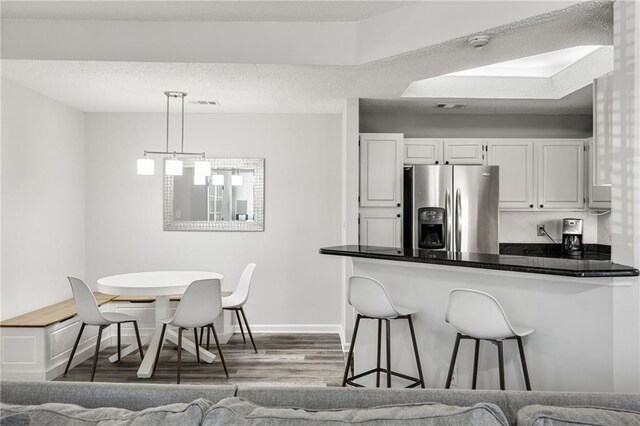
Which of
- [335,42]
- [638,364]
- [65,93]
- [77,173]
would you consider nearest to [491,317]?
[638,364]

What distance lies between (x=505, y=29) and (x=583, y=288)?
160 cm

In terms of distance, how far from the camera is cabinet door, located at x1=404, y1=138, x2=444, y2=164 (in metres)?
4.95

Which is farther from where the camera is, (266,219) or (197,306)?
(266,219)

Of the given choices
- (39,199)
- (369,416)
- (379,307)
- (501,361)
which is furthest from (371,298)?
(39,199)

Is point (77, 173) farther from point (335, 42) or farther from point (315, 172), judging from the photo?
point (335, 42)

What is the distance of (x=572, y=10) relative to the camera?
2623 millimetres

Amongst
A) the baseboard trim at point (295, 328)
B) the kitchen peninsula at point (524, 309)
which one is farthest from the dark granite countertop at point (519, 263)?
the baseboard trim at point (295, 328)

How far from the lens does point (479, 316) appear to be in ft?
8.11

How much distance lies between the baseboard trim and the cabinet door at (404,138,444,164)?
203 centimetres

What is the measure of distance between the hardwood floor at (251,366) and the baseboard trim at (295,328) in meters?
0.34

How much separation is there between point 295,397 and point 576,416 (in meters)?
0.79

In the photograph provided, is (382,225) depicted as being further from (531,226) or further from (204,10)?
(204,10)

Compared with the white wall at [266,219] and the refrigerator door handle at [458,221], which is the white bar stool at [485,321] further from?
the white wall at [266,219]

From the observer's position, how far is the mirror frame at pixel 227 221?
522 cm
